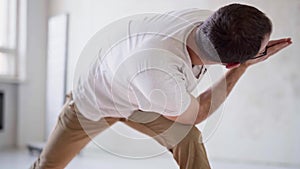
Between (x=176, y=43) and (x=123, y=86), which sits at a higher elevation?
(x=176, y=43)

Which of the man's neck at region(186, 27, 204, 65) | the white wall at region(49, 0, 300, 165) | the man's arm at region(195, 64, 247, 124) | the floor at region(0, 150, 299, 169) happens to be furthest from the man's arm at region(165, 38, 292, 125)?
the white wall at region(49, 0, 300, 165)

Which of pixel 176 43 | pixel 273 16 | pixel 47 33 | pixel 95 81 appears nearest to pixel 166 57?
pixel 176 43

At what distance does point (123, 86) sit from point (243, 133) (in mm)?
1868

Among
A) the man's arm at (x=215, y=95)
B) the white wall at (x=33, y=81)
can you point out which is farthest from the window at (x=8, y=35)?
the man's arm at (x=215, y=95)

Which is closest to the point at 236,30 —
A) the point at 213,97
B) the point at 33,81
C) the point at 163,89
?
the point at 163,89

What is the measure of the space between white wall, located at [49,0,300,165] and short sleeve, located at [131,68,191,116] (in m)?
1.79

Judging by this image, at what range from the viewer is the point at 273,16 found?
2668 millimetres

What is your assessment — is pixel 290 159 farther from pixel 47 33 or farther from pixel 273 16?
pixel 47 33

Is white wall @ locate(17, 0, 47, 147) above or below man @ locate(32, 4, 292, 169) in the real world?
below

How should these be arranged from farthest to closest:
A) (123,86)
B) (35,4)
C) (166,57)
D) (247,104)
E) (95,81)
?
(35,4) → (247,104) → (95,81) → (123,86) → (166,57)

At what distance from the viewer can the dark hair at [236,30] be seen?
0.95m

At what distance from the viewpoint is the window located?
3.56 meters

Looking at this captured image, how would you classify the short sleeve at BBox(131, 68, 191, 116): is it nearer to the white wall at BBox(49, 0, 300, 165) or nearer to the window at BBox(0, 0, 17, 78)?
the white wall at BBox(49, 0, 300, 165)

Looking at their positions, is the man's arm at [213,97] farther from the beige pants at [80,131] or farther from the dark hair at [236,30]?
the dark hair at [236,30]
